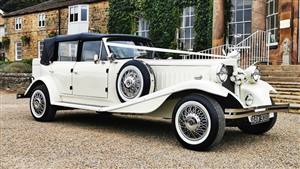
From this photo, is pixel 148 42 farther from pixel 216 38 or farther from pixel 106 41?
pixel 216 38

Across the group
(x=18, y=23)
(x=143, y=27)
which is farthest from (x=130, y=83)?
(x=18, y=23)

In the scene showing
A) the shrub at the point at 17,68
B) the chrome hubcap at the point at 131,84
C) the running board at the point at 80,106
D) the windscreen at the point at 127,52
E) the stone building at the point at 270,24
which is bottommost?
the running board at the point at 80,106

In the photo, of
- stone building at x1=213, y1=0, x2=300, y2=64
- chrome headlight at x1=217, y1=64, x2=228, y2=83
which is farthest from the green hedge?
chrome headlight at x1=217, y1=64, x2=228, y2=83

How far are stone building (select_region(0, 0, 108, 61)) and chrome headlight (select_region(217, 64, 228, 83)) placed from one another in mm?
23158

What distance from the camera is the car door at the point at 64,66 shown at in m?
7.56

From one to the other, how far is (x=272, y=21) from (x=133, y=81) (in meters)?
11.6

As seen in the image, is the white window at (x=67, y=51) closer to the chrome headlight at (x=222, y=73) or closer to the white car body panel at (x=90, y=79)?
the white car body panel at (x=90, y=79)

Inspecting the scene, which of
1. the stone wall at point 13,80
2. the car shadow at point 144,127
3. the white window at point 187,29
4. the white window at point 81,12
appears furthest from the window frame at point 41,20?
the car shadow at point 144,127

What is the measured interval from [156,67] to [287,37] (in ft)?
31.7

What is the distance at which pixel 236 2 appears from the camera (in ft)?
60.3

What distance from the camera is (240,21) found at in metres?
18.2

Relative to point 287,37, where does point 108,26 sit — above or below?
above

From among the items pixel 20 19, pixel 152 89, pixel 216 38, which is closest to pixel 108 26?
pixel 216 38

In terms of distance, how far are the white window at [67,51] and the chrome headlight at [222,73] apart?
3318 millimetres
